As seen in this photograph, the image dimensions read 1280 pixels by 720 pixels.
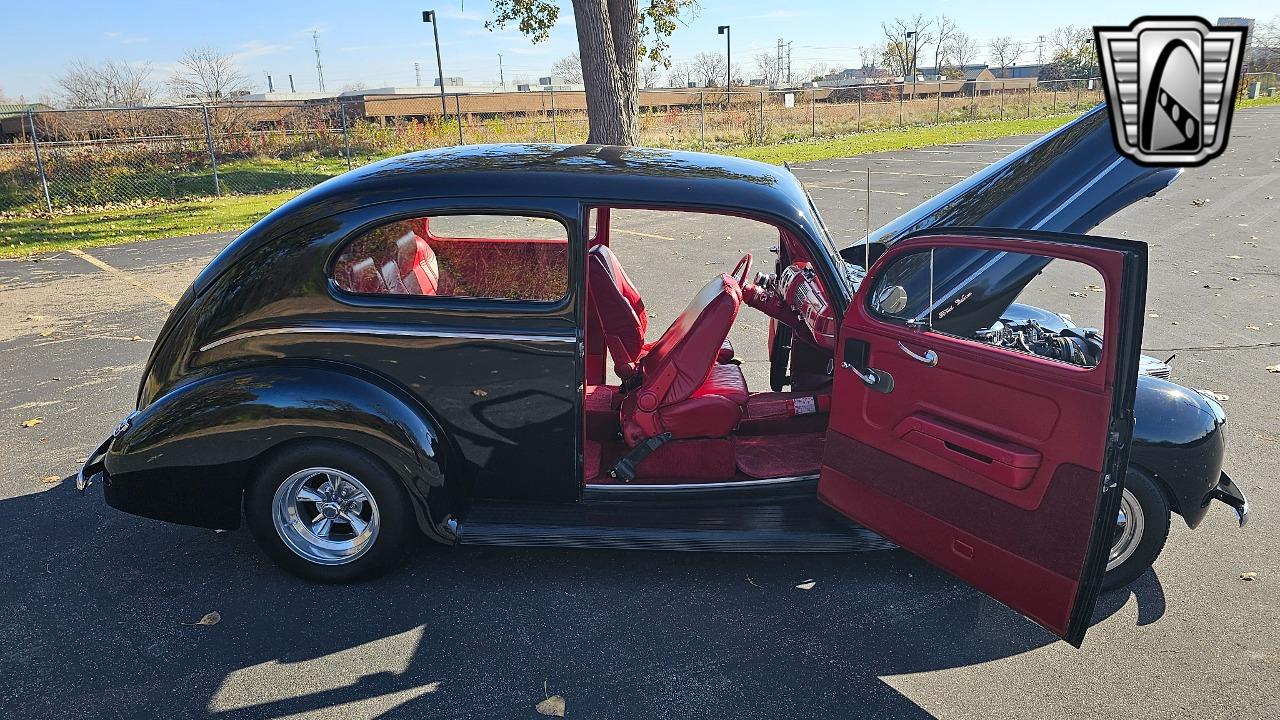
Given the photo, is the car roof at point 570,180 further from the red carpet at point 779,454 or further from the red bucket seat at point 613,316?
the red carpet at point 779,454

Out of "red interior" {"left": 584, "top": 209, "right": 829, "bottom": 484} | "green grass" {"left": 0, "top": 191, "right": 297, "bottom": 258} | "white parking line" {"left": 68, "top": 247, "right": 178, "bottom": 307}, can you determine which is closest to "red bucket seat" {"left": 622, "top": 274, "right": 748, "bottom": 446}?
"red interior" {"left": 584, "top": 209, "right": 829, "bottom": 484}

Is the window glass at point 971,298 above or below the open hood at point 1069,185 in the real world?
below

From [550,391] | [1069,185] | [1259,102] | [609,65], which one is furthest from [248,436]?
[1259,102]

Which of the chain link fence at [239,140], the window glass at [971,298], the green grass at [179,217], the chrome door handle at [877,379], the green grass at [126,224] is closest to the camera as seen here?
the chrome door handle at [877,379]

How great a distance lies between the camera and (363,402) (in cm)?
366

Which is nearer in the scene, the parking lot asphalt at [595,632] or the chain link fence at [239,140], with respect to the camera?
the parking lot asphalt at [595,632]

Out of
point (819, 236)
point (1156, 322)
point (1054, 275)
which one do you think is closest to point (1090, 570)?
point (819, 236)

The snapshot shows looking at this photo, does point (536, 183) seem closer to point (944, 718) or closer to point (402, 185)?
point (402, 185)

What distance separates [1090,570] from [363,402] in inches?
109

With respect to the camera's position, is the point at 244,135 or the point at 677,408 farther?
the point at 244,135

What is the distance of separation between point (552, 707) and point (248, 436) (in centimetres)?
173

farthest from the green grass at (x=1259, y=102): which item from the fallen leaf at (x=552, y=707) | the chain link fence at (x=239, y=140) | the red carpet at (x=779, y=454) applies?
the fallen leaf at (x=552, y=707)

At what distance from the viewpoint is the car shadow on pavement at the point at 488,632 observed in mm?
3170

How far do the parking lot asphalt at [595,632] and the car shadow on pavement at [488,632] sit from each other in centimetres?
1
